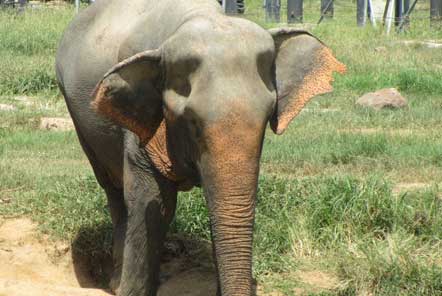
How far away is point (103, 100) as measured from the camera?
591cm

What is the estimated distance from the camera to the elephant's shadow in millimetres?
7891

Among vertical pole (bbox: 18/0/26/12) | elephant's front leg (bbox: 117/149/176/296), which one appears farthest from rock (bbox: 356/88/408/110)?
vertical pole (bbox: 18/0/26/12)

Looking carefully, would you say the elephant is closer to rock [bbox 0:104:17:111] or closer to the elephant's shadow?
the elephant's shadow

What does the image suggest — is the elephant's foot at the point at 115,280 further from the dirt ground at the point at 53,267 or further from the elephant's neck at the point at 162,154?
the elephant's neck at the point at 162,154

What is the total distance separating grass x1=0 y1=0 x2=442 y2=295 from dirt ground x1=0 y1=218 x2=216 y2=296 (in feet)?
0.41

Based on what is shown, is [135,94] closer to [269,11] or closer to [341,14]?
[269,11]

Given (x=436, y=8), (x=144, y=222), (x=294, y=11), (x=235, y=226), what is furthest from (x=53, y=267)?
(x=294, y=11)

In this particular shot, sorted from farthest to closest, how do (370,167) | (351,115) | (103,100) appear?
(351,115), (370,167), (103,100)

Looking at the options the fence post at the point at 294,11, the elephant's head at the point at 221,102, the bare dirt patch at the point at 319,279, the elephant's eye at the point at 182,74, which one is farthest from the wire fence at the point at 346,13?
the elephant's eye at the point at 182,74

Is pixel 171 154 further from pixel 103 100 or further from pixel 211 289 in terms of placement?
pixel 211 289

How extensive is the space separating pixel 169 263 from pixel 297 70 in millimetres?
2621

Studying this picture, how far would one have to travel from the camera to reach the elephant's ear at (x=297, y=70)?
19.9 feet

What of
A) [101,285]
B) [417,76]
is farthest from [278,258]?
[417,76]

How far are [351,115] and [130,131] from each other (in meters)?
6.38
